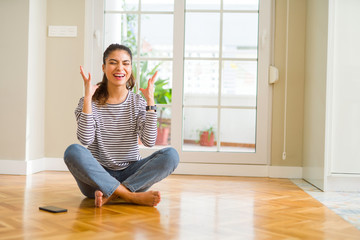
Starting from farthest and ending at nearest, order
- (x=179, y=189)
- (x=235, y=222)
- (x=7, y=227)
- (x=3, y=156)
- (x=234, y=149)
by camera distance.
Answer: (x=234, y=149)
(x=3, y=156)
(x=179, y=189)
(x=235, y=222)
(x=7, y=227)

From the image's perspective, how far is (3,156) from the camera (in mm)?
3877

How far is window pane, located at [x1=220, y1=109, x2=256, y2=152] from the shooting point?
4.13 meters

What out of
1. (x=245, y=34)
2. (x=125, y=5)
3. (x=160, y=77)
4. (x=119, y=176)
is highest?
(x=125, y=5)

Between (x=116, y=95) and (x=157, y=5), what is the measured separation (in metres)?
1.80

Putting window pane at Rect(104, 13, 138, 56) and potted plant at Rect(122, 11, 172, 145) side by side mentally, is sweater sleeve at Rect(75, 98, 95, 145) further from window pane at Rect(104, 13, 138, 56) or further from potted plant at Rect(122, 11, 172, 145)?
window pane at Rect(104, 13, 138, 56)

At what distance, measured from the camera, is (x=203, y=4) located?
4.15 meters

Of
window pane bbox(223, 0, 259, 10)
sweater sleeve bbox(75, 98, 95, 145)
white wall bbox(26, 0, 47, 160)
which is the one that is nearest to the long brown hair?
sweater sleeve bbox(75, 98, 95, 145)

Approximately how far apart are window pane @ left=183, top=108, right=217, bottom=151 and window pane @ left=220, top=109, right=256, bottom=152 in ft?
0.27

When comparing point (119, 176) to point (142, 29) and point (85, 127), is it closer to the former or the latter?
point (85, 127)

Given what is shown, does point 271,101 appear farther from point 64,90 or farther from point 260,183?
point 64,90

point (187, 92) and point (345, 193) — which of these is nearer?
point (345, 193)

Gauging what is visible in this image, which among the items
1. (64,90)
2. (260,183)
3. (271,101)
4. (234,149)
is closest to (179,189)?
(260,183)

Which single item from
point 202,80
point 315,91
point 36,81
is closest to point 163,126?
point 202,80

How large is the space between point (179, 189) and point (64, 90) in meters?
1.64
